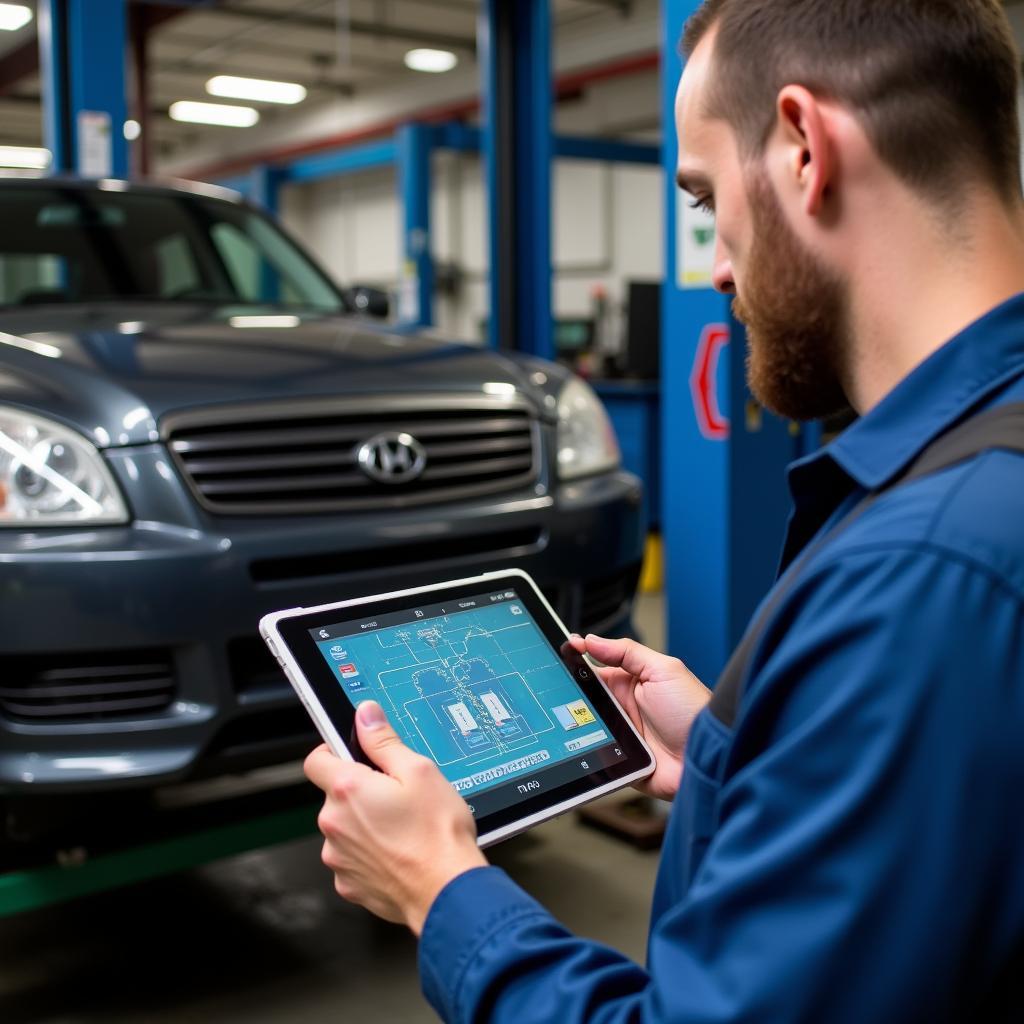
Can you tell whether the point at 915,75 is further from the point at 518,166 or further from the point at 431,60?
the point at 431,60

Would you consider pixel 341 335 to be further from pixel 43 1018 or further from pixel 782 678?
pixel 782 678

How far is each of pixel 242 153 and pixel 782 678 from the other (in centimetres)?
1831


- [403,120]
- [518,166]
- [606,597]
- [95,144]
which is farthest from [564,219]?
[606,597]

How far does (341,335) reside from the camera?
289cm

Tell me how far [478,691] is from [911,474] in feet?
1.81

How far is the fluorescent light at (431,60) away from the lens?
13.4 meters

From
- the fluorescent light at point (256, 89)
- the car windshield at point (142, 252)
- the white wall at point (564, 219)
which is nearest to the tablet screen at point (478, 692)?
the car windshield at point (142, 252)

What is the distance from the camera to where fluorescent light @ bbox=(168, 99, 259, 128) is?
16203 mm

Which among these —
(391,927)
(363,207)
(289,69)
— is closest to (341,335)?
(391,927)

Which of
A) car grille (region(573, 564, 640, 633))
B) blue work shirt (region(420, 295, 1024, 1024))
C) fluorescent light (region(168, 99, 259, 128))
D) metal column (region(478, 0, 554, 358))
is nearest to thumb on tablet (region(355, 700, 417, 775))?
blue work shirt (region(420, 295, 1024, 1024))

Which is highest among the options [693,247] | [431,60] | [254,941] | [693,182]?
[431,60]

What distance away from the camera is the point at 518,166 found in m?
4.96

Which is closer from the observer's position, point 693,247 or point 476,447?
point 476,447

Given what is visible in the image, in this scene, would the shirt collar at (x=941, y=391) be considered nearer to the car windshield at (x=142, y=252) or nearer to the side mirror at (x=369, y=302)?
the car windshield at (x=142, y=252)
